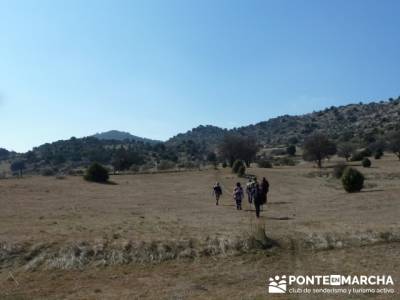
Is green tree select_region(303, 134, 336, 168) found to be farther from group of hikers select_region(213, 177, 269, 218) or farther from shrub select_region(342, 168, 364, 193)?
group of hikers select_region(213, 177, 269, 218)

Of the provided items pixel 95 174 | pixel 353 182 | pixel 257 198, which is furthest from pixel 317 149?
pixel 257 198

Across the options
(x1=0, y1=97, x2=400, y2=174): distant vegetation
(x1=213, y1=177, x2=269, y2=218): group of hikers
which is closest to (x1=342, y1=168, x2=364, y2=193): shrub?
(x1=213, y1=177, x2=269, y2=218): group of hikers

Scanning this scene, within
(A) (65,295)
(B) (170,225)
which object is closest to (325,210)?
(B) (170,225)

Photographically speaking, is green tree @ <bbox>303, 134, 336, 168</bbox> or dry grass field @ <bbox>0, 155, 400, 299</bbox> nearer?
dry grass field @ <bbox>0, 155, 400, 299</bbox>

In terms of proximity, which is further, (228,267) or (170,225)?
(170,225)

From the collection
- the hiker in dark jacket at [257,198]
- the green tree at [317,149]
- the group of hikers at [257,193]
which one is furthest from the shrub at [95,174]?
the green tree at [317,149]

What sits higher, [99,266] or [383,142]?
[383,142]

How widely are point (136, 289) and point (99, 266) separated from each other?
3082mm

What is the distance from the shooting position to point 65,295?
16.1 m

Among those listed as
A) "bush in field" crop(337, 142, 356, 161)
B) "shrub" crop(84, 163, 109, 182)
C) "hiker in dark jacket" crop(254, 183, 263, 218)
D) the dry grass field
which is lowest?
the dry grass field

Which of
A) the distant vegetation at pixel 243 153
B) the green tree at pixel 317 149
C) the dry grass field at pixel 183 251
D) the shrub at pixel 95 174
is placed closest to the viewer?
the dry grass field at pixel 183 251

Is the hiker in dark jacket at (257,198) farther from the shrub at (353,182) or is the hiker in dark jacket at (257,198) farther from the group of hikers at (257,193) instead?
the shrub at (353,182)

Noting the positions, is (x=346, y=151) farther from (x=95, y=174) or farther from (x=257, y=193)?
(x=257, y=193)

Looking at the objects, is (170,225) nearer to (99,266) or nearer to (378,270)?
(99,266)
